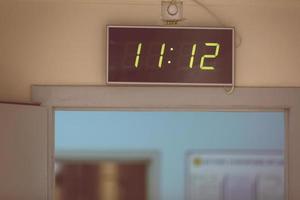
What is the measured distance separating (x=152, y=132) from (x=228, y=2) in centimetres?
252

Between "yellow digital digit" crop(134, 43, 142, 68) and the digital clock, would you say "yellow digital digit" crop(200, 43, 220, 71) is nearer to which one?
the digital clock

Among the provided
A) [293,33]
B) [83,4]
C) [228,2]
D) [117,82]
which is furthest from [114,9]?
[293,33]

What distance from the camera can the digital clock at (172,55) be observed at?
8.89 feet

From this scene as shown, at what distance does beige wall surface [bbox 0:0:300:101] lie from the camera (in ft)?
9.00

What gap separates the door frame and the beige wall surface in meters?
0.05

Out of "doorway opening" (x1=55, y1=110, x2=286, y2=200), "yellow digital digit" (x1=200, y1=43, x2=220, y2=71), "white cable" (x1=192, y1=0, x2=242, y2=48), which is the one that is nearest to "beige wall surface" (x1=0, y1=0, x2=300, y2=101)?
"white cable" (x1=192, y1=0, x2=242, y2=48)

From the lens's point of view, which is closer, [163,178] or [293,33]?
[293,33]

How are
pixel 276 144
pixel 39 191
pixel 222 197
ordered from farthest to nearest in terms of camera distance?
pixel 276 144 < pixel 222 197 < pixel 39 191

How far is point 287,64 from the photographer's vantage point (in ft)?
9.23

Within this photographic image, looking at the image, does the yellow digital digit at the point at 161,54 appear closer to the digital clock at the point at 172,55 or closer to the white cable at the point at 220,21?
the digital clock at the point at 172,55

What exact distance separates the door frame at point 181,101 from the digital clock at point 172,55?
2.3 inches

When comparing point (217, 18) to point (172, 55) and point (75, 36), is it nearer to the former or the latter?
point (172, 55)

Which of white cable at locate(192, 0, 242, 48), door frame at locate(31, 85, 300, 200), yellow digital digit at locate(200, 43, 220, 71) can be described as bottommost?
door frame at locate(31, 85, 300, 200)

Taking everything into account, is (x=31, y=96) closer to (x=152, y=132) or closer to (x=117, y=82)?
(x=117, y=82)
